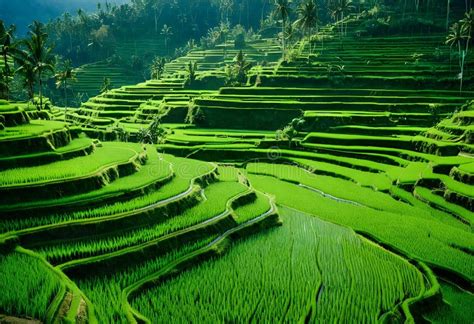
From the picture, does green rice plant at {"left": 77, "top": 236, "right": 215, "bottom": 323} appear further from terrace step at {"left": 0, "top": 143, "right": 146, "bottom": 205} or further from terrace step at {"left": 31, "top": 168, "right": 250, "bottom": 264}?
terrace step at {"left": 0, "top": 143, "right": 146, "bottom": 205}

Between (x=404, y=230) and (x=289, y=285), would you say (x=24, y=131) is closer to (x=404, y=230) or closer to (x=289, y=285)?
(x=289, y=285)

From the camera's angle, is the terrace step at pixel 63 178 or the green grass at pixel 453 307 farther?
the terrace step at pixel 63 178

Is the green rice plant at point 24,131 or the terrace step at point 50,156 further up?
the green rice plant at point 24,131

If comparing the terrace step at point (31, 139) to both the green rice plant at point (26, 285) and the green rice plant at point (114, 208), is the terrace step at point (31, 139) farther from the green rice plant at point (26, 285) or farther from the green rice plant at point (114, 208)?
the green rice plant at point (26, 285)

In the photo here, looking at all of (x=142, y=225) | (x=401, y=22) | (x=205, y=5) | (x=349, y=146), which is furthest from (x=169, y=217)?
(x=205, y=5)

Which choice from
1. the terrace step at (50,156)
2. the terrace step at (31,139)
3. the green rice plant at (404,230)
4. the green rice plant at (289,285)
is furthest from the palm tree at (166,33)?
the green rice plant at (289,285)

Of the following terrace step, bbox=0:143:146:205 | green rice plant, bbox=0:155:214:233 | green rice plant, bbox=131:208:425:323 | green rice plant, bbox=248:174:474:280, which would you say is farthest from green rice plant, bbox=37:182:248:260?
green rice plant, bbox=248:174:474:280
